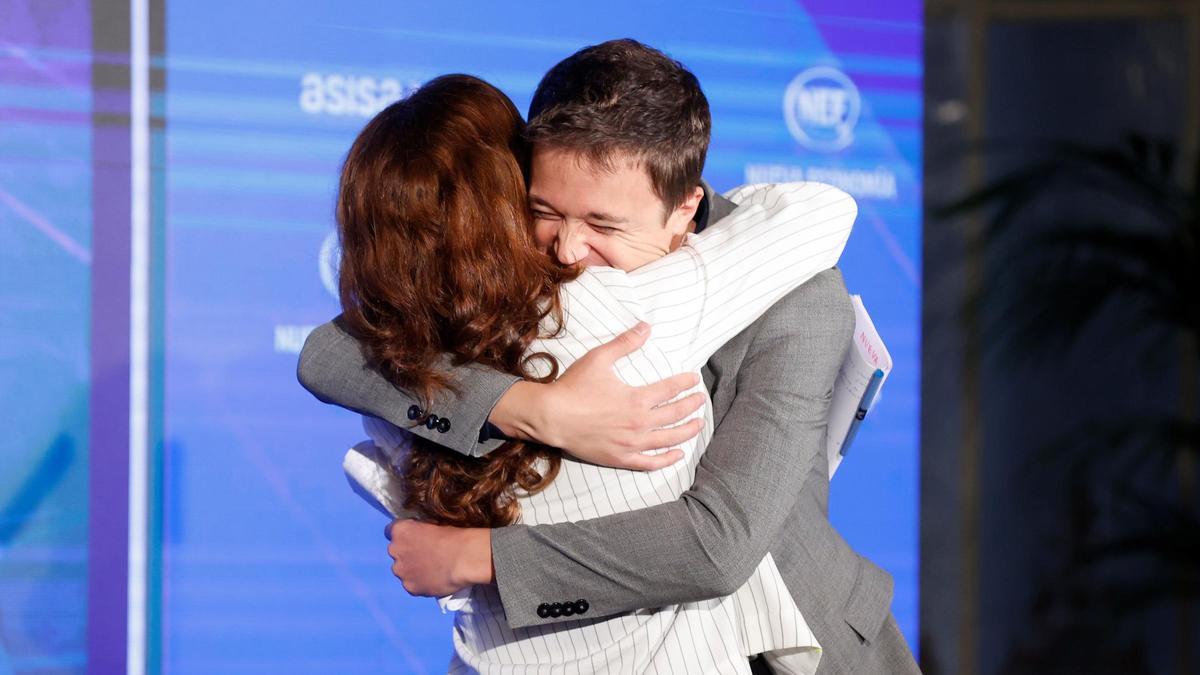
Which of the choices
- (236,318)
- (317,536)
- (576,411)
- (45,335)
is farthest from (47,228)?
(576,411)

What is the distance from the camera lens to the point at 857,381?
1.55 metres

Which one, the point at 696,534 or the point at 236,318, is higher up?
the point at 236,318

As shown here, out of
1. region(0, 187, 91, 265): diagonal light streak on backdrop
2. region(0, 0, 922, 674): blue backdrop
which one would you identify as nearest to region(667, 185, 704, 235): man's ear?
region(0, 0, 922, 674): blue backdrop

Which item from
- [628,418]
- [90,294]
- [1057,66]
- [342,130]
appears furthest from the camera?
[1057,66]

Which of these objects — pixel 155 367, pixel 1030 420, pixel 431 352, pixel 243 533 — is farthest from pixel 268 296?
pixel 1030 420

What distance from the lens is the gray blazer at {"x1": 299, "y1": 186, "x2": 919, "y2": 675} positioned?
128 cm

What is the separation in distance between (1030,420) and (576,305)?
3.30 metres

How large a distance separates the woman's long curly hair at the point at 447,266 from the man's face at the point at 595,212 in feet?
0.15

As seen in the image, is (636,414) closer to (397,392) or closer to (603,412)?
(603,412)

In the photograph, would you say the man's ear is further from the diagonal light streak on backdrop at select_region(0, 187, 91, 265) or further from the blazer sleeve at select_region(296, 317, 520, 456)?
the diagonal light streak on backdrop at select_region(0, 187, 91, 265)

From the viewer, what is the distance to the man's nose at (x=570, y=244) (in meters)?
1.42

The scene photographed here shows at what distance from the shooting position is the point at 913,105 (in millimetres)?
3246

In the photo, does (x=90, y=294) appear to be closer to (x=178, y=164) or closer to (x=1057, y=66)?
(x=178, y=164)

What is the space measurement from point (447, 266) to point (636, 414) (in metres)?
0.27
